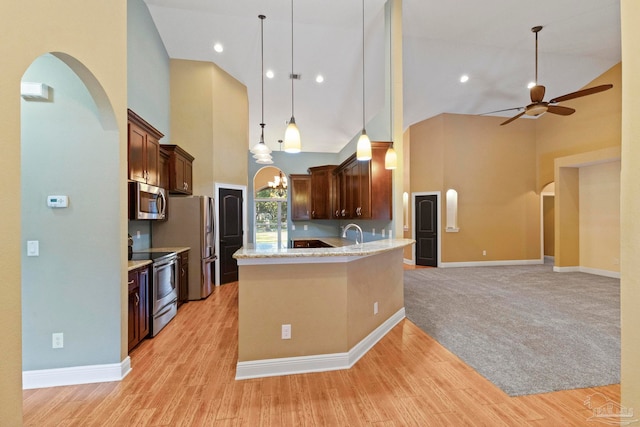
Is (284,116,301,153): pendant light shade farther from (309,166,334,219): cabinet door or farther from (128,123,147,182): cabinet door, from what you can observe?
(309,166,334,219): cabinet door

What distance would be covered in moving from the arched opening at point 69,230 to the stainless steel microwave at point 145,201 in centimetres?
82

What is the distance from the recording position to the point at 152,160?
11.8 ft

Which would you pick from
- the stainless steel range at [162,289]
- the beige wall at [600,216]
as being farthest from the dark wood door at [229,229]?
the beige wall at [600,216]

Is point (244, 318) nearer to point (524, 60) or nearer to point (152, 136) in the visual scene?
point (152, 136)

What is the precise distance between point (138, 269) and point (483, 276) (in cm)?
670

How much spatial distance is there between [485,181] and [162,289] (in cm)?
801

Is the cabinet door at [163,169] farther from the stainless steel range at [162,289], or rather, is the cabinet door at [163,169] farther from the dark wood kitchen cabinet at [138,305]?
the dark wood kitchen cabinet at [138,305]

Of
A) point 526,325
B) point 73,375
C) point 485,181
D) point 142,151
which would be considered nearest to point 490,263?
point 485,181

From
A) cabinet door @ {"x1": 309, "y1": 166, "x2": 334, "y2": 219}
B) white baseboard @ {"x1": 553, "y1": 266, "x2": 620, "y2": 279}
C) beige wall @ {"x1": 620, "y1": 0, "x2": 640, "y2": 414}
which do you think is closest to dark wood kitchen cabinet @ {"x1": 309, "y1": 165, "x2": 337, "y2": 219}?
cabinet door @ {"x1": 309, "y1": 166, "x2": 334, "y2": 219}

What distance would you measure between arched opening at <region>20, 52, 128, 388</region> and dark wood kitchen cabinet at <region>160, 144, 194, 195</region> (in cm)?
188

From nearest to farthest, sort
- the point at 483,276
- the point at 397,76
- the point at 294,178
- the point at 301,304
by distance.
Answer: the point at 301,304 → the point at 397,76 → the point at 483,276 → the point at 294,178

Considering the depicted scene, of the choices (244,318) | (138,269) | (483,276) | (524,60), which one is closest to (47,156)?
(138,269)

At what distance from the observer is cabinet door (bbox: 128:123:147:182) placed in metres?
3.01

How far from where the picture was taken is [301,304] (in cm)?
246
